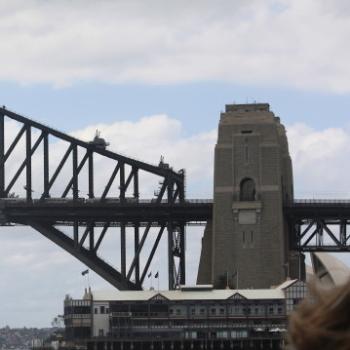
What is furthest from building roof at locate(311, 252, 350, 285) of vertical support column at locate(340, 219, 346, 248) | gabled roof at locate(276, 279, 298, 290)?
vertical support column at locate(340, 219, 346, 248)

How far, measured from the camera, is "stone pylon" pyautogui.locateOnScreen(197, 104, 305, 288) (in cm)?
14550

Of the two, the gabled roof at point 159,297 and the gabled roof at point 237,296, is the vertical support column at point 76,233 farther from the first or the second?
the gabled roof at point 237,296

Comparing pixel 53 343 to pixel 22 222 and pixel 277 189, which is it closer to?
pixel 22 222

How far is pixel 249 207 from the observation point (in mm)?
147250

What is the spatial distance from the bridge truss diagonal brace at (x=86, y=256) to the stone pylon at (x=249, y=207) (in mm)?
11033

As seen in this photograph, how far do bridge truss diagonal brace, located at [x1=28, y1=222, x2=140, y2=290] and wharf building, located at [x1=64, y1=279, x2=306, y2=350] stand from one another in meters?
1.97

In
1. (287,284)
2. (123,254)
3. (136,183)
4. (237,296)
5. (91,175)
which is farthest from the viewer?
(136,183)

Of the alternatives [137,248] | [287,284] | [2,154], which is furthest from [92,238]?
[287,284]

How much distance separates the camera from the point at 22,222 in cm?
15425

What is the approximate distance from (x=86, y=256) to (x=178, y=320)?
1238 cm

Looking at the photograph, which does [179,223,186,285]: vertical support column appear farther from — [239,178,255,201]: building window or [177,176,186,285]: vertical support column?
[239,178,255,201]: building window

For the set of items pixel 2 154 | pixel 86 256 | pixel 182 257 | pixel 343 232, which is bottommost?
pixel 86 256

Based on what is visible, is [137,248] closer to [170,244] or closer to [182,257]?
[170,244]

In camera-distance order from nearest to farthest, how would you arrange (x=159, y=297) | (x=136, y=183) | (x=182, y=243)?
(x=159, y=297), (x=182, y=243), (x=136, y=183)
